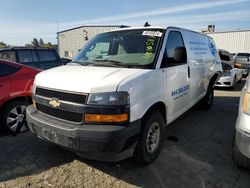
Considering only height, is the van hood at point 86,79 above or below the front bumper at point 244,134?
above

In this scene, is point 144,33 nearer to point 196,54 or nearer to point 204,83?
point 196,54

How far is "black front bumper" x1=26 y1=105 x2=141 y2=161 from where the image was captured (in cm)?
277

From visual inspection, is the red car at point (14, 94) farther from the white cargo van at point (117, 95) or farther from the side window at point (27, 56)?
the side window at point (27, 56)

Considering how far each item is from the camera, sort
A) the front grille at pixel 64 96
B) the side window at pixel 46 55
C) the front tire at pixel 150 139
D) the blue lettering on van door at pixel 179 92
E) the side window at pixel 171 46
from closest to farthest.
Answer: the front grille at pixel 64 96
the front tire at pixel 150 139
the side window at pixel 171 46
the blue lettering on van door at pixel 179 92
the side window at pixel 46 55

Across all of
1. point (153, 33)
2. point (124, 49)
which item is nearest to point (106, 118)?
point (124, 49)

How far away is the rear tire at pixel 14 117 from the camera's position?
15.1 ft

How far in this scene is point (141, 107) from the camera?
3.09 metres

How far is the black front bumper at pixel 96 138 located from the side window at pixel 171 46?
1264 mm

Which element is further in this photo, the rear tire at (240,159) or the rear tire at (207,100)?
the rear tire at (207,100)

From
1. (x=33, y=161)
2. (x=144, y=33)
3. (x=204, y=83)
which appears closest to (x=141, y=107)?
(x=144, y=33)

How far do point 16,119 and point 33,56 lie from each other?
471cm

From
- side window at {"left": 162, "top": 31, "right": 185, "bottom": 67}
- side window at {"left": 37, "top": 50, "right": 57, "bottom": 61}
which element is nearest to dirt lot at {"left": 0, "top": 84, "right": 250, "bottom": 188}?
side window at {"left": 162, "top": 31, "right": 185, "bottom": 67}

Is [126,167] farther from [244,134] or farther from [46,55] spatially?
[46,55]

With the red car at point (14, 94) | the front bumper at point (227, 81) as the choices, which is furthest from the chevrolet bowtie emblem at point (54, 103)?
the front bumper at point (227, 81)
